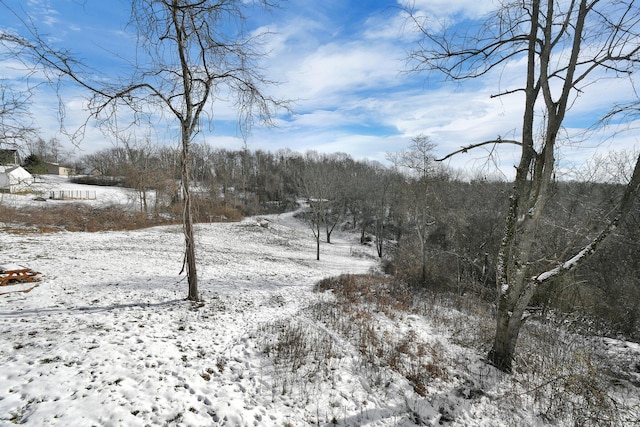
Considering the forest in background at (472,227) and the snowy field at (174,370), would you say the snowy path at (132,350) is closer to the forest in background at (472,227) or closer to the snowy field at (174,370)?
the snowy field at (174,370)

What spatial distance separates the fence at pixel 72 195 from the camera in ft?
113

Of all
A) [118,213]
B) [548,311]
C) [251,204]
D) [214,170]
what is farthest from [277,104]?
[214,170]

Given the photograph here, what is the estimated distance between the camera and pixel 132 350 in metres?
4.63

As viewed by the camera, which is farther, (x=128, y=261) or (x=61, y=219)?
(x=61, y=219)

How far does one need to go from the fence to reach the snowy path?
31.6 metres

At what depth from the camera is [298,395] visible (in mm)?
4312

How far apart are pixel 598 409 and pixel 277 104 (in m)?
8.64

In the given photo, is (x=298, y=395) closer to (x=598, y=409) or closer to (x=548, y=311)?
(x=598, y=409)

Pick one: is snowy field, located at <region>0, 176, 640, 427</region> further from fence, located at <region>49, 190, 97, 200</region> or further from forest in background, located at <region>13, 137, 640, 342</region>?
fence, located at <region>49, 190, 97, 200</region>

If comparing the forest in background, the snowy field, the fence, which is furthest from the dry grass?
the snowy field

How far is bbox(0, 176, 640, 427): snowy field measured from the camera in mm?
3420

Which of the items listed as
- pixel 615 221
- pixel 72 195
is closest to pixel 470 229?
pixel 615 221

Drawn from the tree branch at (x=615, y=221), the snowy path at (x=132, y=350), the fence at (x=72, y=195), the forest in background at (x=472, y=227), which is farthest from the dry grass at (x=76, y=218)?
the tree branch at (x=615, y=221)

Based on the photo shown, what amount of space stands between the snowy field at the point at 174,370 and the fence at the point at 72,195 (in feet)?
116
